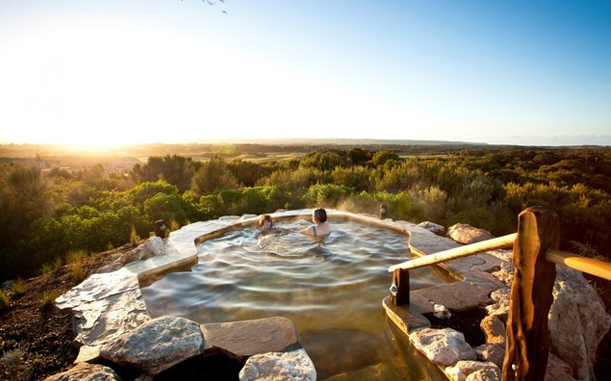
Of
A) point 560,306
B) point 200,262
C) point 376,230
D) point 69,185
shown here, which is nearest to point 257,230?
point 200,262

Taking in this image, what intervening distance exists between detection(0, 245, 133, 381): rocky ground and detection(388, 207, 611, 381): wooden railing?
347 cm

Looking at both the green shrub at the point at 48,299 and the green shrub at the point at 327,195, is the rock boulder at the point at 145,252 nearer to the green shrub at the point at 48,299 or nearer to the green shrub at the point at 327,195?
the green shrub at the point at 48,299

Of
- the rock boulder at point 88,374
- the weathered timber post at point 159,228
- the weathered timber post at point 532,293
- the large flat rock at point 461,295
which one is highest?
the weathered timber post at point 532,293

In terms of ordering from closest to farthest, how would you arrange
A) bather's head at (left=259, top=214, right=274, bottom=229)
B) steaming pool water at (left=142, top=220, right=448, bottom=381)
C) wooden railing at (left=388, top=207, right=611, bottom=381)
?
wooden railing at (left=388, top=207, right=611, bottom=381), steaming pool water at (left=142, top=220, right=448, bottom=381), bather's head at (left=259, top=214, right=274, bottom=229)

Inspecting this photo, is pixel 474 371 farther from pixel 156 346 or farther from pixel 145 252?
pixel 145 252

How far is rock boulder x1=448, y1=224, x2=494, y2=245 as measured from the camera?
19.6ft

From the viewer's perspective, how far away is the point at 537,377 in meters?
1.97

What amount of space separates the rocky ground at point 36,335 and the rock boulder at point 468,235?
5830mm

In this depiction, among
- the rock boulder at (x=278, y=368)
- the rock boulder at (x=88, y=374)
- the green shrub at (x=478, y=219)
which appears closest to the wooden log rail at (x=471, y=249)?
the rock boulder at (x=278, y=368)

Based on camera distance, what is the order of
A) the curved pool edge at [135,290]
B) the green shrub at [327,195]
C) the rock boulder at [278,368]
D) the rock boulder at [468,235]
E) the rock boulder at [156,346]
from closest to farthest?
1. the rock boulder at [278,368]
2. the rock boulder at [156,346]
3. the curved pool edge at [135,290]
4. the rock boulder at [468,235]
5. the green shrub at [327,195]

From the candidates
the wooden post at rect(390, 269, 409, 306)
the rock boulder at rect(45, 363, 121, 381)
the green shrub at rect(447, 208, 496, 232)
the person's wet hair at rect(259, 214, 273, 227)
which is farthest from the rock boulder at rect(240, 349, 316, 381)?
the green shrub at rect(447, 208, 496, 232)

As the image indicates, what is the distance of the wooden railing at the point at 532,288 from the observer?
1.83 metres

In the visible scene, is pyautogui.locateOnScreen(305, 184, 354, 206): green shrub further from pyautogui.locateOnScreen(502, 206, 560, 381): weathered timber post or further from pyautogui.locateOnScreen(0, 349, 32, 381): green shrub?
pyautogui.locateOnScreen(502, 206, 560, 381): weathered timber post

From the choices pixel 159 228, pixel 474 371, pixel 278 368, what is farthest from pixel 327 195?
pixel 474 371
